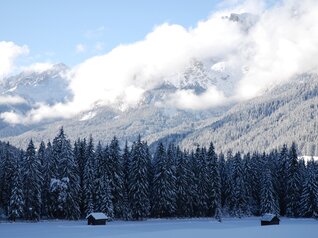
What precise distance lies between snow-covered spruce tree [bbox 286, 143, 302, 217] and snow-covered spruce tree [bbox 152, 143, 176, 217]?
31.3 meters

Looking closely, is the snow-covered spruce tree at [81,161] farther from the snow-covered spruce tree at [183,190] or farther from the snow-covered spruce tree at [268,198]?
the snow-covered spruce tree at [268,198]

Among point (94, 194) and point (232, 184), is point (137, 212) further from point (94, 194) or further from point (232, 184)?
point (232, 184)

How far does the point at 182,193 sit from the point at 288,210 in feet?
94.3

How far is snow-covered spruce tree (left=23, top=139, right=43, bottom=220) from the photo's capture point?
98.6 meters

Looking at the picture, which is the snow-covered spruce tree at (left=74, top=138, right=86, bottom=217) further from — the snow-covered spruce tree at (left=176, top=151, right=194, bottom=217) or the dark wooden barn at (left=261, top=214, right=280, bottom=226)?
the dark wooden barn at (left=261, top=214, right=280, bottom=226)

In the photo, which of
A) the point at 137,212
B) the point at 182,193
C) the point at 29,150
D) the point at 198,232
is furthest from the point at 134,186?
the point at 198,232

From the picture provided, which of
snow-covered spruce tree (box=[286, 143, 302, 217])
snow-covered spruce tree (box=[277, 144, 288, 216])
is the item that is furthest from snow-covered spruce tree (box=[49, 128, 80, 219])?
snow-covered spruce tree (box=[277, 144, 288, 216])

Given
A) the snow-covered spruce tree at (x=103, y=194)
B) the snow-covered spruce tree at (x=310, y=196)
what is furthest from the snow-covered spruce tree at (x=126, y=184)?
the snow-covered spruce tree at (x=310, y=196)

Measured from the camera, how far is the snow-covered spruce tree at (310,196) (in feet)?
370

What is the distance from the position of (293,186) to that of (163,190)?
3491cm

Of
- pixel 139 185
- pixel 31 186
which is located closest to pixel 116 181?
pixel 139 185

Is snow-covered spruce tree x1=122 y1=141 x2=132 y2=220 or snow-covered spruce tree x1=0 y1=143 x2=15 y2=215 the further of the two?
snow-covered spruce tree x1=0 y1=143 x2=15 y2=215

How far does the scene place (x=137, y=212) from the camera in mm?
104875

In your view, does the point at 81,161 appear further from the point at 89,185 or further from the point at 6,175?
the point at 6,175
